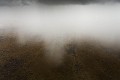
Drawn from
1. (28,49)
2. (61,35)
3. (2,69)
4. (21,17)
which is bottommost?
(2,69)

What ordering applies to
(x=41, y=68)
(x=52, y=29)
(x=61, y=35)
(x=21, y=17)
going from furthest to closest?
(x=21, y=17) → (x=52, y=29) → (x=61, y=35) → (x=41, y=68)

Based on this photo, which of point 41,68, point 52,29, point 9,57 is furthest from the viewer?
point 52,29

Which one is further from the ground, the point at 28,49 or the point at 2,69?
the point at 28,49

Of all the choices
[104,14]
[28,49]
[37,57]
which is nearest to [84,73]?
[37,57]

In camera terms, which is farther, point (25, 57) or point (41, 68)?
point (25, 57)

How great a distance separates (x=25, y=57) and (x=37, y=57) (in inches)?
43.4

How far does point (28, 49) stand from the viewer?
19.4 meters

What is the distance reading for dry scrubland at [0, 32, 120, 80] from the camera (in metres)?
15.4

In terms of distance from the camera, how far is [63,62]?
17.0 meters

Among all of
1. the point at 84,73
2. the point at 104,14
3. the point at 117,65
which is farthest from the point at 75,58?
the point at 104,14

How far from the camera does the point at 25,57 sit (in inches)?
707

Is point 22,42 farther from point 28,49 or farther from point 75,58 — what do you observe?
point 75,58

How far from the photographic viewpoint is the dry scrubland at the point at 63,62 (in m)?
15.4

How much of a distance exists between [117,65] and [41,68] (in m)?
6.45
